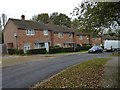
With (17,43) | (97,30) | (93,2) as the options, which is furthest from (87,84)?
(17,43)

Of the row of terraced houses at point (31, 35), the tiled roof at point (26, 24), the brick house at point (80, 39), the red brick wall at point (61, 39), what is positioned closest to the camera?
the row of terraced houses at point (31, 35)

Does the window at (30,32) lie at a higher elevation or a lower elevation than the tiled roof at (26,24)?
lower

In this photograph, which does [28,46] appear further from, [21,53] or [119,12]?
[119,12]

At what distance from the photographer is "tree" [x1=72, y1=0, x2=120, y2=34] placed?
14.1 metres

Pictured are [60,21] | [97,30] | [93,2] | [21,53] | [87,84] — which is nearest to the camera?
[87,84]

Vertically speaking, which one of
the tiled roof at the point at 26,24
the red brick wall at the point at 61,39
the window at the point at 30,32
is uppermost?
the tiled roof at the point at 26,24

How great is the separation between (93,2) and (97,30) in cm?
329

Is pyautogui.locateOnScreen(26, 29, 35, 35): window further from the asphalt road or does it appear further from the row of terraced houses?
the asphalt road

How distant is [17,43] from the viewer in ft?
165

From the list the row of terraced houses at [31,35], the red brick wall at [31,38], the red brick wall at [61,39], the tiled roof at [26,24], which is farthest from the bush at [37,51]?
the red brick wall at [61,39]

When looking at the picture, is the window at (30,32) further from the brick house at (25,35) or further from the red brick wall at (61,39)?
the red brick wall at (61,39)

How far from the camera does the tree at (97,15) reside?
14.1 m

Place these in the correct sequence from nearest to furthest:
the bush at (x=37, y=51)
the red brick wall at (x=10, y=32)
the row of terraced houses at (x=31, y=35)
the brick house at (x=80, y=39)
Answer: the bush at (x=37, y=51)
the row of terraced houses at (x=31, y=35)
the red brick wall at (x=10, y=32)
the brick house at (x=80, y=39)

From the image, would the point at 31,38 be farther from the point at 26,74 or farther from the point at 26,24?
the point at 26,74
